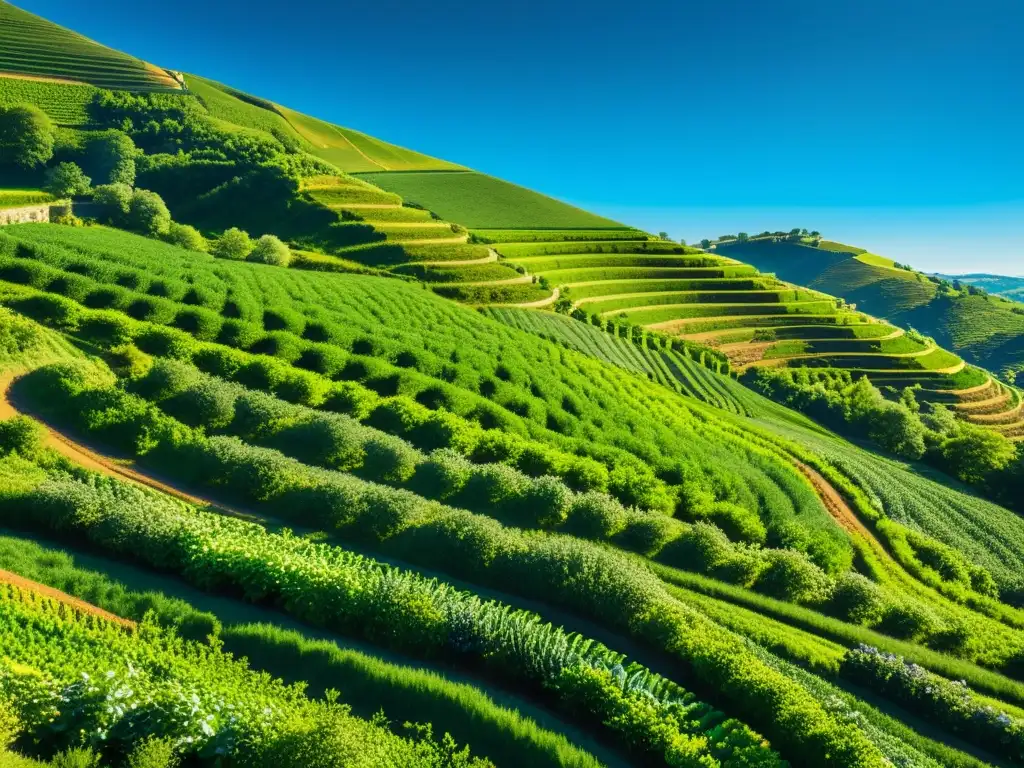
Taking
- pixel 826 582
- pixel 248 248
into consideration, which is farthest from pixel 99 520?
pixel 248 248

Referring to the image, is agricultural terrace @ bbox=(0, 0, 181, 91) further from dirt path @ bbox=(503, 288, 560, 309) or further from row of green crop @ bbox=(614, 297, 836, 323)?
row of green crop @ bbox=(614, 297, 836, 323)

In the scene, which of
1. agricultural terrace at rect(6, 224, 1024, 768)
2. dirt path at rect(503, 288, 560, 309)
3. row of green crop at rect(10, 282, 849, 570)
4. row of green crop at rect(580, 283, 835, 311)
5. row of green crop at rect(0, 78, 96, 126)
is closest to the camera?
agricultural terrace at rect(6, 224, 1024, 768)

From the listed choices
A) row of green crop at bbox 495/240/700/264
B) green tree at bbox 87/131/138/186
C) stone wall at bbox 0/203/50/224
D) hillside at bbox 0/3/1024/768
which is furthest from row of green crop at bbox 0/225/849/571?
row of green crop at bbox 495/240/700/264

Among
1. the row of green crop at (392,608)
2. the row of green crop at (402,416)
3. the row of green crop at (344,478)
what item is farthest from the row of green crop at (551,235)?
the row of green crop at (392,608)

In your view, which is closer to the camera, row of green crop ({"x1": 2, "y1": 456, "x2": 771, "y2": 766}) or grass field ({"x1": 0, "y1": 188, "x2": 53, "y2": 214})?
row of green crop ({"x1": 2, "y1": 456, "x2": 771, "y2": 766})

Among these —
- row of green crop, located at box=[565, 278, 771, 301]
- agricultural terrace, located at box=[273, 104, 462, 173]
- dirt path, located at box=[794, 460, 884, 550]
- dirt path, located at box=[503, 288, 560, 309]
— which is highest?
agricultural terrace, located at box=[273, 104, 462, 173]
